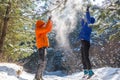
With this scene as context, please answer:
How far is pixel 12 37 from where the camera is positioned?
42.0ft

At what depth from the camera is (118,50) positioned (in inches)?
840

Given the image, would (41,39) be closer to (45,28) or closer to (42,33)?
(42,33)

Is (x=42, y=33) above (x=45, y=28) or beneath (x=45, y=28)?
beneath

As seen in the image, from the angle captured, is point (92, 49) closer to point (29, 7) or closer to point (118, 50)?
point (118, 50)

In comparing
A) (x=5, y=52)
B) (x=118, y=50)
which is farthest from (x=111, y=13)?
(x=118, y=50)

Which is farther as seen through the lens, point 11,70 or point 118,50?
point 118,50

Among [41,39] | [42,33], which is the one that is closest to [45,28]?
[42,33]

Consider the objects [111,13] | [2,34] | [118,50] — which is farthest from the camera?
[118,50]

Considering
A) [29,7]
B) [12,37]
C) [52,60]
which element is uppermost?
[29,7]

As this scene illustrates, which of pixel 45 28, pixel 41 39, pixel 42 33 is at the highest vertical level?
pixel 45 28

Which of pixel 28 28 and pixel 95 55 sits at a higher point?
pixel 28 28

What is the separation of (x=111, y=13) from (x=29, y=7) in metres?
6.05

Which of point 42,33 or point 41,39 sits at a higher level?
point 42,33

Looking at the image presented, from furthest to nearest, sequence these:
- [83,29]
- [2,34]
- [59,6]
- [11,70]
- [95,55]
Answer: [95,55] < [2,34] < [11,70] < [83,29] < [59,6]
